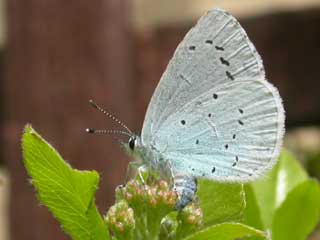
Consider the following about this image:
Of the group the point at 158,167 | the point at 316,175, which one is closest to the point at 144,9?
the point at 316,175

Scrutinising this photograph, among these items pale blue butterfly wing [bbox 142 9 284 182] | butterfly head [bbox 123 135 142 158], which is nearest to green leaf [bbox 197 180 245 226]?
pale blue butterfly wing [bbox 142 9 284 182]

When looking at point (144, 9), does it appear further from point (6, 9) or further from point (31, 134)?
point (31, 134)

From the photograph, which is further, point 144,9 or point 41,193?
point 144,9

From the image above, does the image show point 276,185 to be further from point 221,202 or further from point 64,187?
point 64,187

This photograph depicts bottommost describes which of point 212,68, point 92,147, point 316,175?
point 316,175

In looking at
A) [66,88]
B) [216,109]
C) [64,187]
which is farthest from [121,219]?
[66,88]

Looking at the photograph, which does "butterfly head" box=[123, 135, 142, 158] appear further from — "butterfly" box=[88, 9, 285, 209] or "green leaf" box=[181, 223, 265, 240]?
"green leaf" box=[181, 223, 265, 240]
